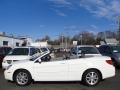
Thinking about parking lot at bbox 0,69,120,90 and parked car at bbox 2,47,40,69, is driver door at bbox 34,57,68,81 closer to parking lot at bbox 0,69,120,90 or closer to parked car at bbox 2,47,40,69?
parking lot at bbox 0,69,120,90

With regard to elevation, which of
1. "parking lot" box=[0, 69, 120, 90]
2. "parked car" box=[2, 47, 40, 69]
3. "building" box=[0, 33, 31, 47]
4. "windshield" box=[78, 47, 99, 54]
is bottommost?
"parking lot" box=[0, 69, 120, 90]

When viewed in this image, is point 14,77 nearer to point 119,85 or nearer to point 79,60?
point 79,60

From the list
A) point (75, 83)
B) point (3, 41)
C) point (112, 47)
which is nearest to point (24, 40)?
point (3, 41)

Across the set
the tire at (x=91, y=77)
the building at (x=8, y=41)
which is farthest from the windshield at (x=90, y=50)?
the building at (x=8, y=41)

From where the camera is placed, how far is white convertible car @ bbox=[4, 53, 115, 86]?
34.2 feet

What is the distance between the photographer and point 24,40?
76.6m

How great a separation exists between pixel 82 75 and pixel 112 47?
7.86 m

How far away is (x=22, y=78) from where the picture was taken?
1061 cm

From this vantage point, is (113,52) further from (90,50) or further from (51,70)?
(51,70)

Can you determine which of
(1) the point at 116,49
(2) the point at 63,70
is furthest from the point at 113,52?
(2) the point at 63,70

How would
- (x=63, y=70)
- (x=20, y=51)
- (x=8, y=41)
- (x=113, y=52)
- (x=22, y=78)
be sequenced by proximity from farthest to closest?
1. (x=8, y=41)
2. (x=113, y=52)
3. (x=20, y=51)
4. (x=22, y=78)
5. (x=63, y=70)

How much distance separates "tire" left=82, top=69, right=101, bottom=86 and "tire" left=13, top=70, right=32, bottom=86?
89.7 inches

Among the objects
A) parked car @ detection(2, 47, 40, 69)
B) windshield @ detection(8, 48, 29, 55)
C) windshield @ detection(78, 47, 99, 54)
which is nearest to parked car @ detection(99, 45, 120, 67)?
windshield @ detection(78, 47, 99, 54)

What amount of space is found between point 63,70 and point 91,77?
1182 millimetres
